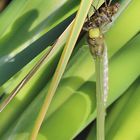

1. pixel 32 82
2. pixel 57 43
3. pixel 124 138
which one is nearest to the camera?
pixel 57 43

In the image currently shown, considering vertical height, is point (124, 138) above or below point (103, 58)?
below

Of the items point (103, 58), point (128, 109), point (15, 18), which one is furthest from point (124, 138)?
point (15, 18)

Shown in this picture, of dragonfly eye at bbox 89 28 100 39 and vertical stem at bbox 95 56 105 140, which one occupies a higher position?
dragonfly eye at bbox 89 28 100 39

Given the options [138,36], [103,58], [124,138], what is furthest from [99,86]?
[138,36]

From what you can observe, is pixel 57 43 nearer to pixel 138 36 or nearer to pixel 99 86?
pixel 99 86

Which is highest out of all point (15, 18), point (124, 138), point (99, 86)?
point (15, 18)

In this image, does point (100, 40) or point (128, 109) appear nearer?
point (100, 40)

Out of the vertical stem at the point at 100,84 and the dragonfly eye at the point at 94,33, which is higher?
the dragonfly eye at the point at 94,33

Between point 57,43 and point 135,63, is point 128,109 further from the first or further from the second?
point 57,43

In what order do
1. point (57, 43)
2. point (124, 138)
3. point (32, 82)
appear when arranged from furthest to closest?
point (32, 82), point (124, 138), point (57, 43)
